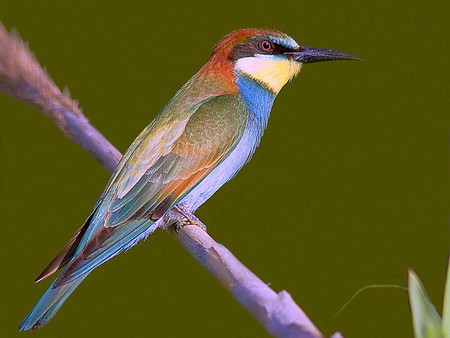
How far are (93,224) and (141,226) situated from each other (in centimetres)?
18

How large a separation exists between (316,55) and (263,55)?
0.76 ft

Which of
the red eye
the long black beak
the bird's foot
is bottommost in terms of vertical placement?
the bird's foot

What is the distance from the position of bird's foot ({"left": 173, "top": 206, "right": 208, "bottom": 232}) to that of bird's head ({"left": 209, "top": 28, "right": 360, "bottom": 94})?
641 mm

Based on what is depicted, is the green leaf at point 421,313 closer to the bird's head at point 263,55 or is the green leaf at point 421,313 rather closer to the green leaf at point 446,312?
the green leaf at point 446,312

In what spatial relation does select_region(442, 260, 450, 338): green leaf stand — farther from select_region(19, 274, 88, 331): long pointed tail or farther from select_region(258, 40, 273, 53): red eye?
select_region(258, 40, 273, 53): red eye

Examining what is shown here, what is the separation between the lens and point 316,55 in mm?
3219

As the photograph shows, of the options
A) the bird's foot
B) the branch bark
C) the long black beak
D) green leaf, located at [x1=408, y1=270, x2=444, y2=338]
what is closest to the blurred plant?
green leaf, located at [x1=408, y1=270, x2=444, y2=338]

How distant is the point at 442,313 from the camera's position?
195 cm

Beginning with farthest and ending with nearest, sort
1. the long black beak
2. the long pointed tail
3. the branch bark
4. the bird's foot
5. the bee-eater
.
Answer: the long black beak < the bird's foot < the bee-eater < the long pointed tail < the branch bark

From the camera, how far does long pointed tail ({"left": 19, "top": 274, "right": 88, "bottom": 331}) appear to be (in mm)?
2523

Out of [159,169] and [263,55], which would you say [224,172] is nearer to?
[159,169]

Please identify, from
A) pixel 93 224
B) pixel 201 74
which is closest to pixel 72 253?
pixel 93 224

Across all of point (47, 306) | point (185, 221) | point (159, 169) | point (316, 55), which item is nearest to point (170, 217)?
point (185, 221)

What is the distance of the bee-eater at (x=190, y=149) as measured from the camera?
269 centimetres
